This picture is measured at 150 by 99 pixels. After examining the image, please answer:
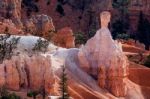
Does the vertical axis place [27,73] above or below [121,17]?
below

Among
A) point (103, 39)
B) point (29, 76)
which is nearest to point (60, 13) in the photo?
point (103, 39)

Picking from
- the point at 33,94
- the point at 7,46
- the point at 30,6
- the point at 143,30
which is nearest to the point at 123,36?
the point at 143,30

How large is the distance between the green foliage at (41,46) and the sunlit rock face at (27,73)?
5018mm

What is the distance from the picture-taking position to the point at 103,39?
87000 millimetres

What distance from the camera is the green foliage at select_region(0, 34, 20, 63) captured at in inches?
3061

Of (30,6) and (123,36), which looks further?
(30,6)

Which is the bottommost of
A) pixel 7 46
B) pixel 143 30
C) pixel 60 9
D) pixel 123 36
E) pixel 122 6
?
pixel 123 36

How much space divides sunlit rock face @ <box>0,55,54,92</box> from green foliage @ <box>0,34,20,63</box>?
1074 mm

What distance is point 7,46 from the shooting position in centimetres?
8038

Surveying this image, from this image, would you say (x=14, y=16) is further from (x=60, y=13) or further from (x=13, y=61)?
(x=13, y=61)

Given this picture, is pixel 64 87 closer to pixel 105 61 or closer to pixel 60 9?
pixel 105 61

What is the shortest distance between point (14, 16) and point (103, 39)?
33.6 meters

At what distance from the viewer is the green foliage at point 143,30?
5330 inches

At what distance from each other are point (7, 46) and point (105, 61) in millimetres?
10653
